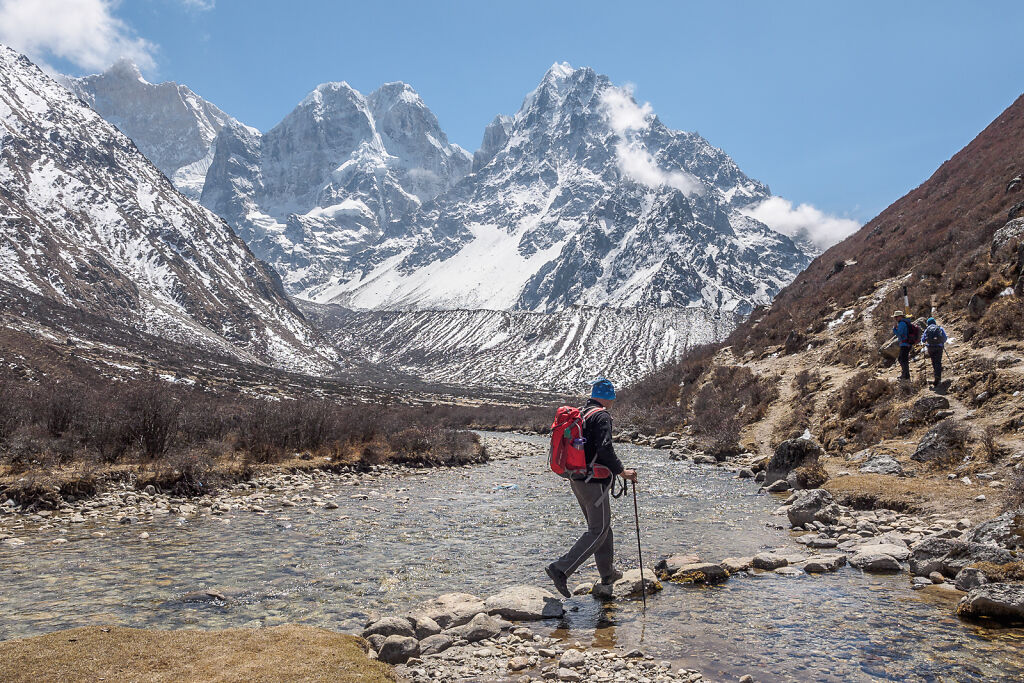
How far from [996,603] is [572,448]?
5.64m

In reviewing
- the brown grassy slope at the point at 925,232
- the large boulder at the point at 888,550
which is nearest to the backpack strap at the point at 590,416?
the large boulder at the point at 888,550

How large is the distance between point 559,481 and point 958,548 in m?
18.6

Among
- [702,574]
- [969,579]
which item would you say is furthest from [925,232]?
[702,574]

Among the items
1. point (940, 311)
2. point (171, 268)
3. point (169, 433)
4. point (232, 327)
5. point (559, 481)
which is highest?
point (171, 268)

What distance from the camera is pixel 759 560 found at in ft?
37.3

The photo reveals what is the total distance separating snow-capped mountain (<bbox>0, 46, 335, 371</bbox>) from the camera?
440 feet

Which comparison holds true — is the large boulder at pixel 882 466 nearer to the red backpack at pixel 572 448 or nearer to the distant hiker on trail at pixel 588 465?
the distant hiker on trail at pixel 588 465

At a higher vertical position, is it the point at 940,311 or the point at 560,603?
the point at 940,311

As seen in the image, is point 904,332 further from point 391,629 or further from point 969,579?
point 391,629

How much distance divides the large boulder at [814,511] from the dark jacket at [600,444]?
7.89 m

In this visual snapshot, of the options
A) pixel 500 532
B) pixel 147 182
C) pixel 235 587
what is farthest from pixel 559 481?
pixel 147 182

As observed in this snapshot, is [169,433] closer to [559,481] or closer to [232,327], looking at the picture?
[559,481]

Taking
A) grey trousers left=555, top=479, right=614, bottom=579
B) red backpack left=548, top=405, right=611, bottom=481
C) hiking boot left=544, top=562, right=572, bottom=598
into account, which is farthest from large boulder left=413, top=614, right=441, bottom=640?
red backpack left=548, top=405, right=611, bottom=481

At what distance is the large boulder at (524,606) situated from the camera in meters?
9.03
